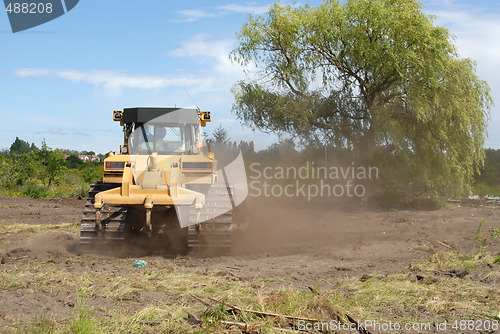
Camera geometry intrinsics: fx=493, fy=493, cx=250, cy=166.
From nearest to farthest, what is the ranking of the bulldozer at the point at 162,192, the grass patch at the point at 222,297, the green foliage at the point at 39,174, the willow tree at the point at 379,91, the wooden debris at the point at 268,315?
the wooden debris at the point at 268,315 < the grass patch at the point at 222,297 < the bulldozer at the point at 162,192 < the willow tree at the point at 379,91 < the green foliage at the point at 39,174

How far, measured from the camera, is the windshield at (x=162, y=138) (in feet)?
32.8

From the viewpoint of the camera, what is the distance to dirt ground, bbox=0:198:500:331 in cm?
608

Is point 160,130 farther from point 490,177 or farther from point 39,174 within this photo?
point 490,177

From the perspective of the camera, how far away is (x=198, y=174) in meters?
9.44

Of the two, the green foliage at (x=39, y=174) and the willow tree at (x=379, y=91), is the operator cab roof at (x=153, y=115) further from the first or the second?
the green foliage at (x=39, y=174)

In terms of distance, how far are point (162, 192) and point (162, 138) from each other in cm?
182

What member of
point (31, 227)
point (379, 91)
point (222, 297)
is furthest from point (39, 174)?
point (222, 297)

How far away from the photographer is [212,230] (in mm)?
8656

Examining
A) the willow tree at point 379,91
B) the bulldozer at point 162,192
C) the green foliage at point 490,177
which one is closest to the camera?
the bulldozer at point 162,192

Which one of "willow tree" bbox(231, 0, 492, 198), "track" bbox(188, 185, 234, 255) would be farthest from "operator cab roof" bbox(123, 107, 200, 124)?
"willow tree" bbox(231, 0, 492, 198)

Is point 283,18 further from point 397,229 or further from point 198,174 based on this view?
point 198,174

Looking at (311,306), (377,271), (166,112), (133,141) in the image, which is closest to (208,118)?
(166,112)

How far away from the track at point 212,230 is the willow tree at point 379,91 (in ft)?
37.4

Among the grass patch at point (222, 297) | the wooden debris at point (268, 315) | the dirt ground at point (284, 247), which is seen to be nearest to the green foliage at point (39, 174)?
the dirt ground at point (284, 247)
